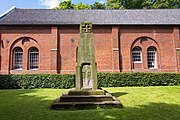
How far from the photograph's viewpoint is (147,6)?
41.8 metres

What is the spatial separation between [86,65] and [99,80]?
7441 millimetres

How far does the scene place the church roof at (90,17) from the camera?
22.0 metres

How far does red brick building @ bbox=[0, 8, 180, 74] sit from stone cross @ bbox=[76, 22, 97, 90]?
11169 millimetres

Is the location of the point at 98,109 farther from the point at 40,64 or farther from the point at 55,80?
the point at 40,64

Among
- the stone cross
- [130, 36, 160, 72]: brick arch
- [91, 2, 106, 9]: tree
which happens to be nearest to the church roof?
[130, 36, 160, 72]: brick arch

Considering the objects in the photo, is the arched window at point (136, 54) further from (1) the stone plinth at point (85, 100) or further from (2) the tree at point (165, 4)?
(2) the tree at point (165, 4)

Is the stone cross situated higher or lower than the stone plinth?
higher

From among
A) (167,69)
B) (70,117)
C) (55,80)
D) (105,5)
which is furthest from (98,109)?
(105,5)

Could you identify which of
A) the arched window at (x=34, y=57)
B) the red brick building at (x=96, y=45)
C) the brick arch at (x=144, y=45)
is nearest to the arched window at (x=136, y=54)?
the red brick building at (x=96, y=45)

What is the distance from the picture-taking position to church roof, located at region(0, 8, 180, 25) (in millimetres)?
22000

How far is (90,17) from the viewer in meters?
24.2

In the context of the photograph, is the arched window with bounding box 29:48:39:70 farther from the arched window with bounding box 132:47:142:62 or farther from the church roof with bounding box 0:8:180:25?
the arched window with bounding box 132:47:142:62

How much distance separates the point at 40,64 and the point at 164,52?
576 inches

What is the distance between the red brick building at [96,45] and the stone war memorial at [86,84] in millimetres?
11173
